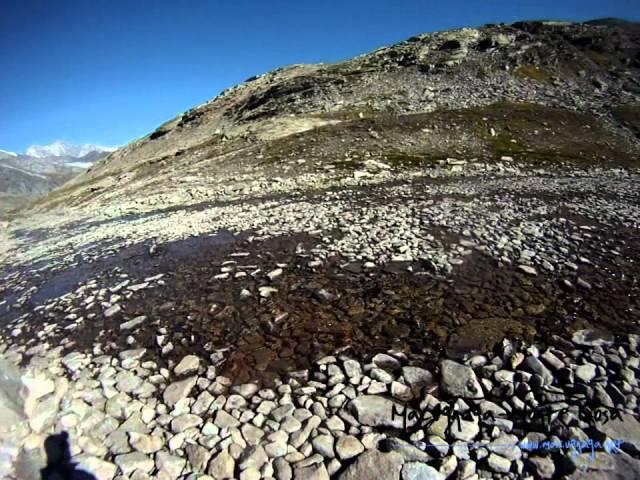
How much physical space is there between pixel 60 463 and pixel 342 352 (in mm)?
4909

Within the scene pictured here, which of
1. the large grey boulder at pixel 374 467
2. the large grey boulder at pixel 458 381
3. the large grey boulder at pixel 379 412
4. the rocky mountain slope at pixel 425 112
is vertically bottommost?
the large grey boulder at pixel 374 467

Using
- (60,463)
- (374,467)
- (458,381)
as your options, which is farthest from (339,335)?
(60,463)

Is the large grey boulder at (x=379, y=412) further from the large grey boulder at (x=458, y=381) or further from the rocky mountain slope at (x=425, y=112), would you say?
the rocky mountain slope at (x=425, y=112)

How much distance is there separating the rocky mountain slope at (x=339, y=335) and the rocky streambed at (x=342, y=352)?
0.14 feet

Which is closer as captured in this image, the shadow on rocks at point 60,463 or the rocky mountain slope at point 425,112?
the shadow on rocks at point 60,463

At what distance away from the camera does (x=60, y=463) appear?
5.42 meters

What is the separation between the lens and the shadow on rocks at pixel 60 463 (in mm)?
5212

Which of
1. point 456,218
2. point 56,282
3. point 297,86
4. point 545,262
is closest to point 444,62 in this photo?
point 297,86

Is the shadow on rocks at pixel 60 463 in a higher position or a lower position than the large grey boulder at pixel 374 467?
higher

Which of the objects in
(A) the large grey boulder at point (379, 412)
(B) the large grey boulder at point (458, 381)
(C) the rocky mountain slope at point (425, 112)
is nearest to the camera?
(A) the large grey boulder at point (379, 412)

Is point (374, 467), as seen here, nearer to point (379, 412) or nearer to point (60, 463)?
point (379, 412)

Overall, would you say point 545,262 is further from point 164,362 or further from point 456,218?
point 164,362

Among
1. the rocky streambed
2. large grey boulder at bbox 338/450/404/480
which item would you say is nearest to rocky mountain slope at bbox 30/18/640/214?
the rocky streambed

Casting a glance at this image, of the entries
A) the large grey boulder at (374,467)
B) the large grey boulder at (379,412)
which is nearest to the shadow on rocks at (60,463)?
the large grey boulder at (374,467)
